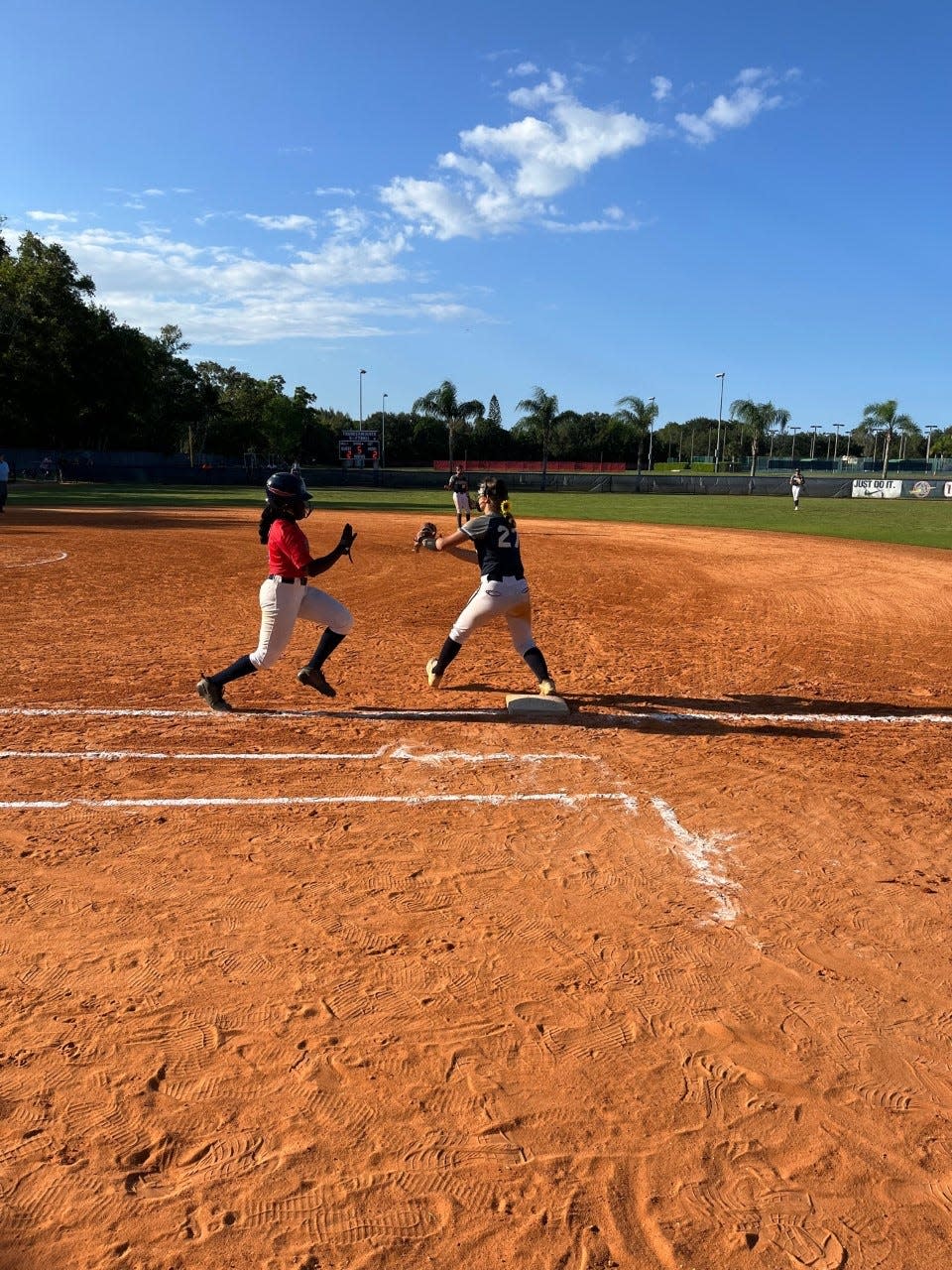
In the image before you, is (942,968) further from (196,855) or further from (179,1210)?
(196,855)

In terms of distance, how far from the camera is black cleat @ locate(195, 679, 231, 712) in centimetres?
732

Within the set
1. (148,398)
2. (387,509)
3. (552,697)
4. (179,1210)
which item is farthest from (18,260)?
(179,1210)

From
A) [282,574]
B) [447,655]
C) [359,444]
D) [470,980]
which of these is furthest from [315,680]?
[359,444]

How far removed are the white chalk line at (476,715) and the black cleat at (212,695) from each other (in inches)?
2.9

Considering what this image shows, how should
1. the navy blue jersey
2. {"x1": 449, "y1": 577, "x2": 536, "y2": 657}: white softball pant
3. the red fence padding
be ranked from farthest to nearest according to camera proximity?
the red fence padding < {"x1": 449, "y1": 577, "x2": 536, "y2": 657}: white softball pant < the navy blue jersey

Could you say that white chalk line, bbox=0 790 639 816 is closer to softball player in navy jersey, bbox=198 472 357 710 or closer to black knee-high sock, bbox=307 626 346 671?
softball player in navy jersey, bbox=198 472 357 710

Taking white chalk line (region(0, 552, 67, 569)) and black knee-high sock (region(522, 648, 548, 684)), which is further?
white chalk line (region(0, 552, 67, 569))

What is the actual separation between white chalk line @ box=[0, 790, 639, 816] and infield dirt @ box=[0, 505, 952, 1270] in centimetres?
3

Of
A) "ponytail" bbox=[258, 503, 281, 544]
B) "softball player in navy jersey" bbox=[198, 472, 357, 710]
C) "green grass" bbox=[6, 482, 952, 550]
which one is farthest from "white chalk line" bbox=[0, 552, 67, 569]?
"ponytail" bbox=[258, 503, 281, 544]

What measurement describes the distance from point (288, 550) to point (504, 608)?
204cm

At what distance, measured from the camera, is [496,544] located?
7570 millimetres

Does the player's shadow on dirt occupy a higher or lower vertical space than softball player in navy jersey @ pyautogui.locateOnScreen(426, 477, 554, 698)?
lower

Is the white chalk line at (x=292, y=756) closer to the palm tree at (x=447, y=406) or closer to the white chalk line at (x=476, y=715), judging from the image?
the white chalk line at (x=476, y=715)

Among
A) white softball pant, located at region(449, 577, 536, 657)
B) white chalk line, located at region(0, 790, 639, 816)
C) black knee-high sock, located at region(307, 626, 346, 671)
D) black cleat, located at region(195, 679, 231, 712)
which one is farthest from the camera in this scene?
black knee-high sock, located at region(307, 626, 346, 671)
